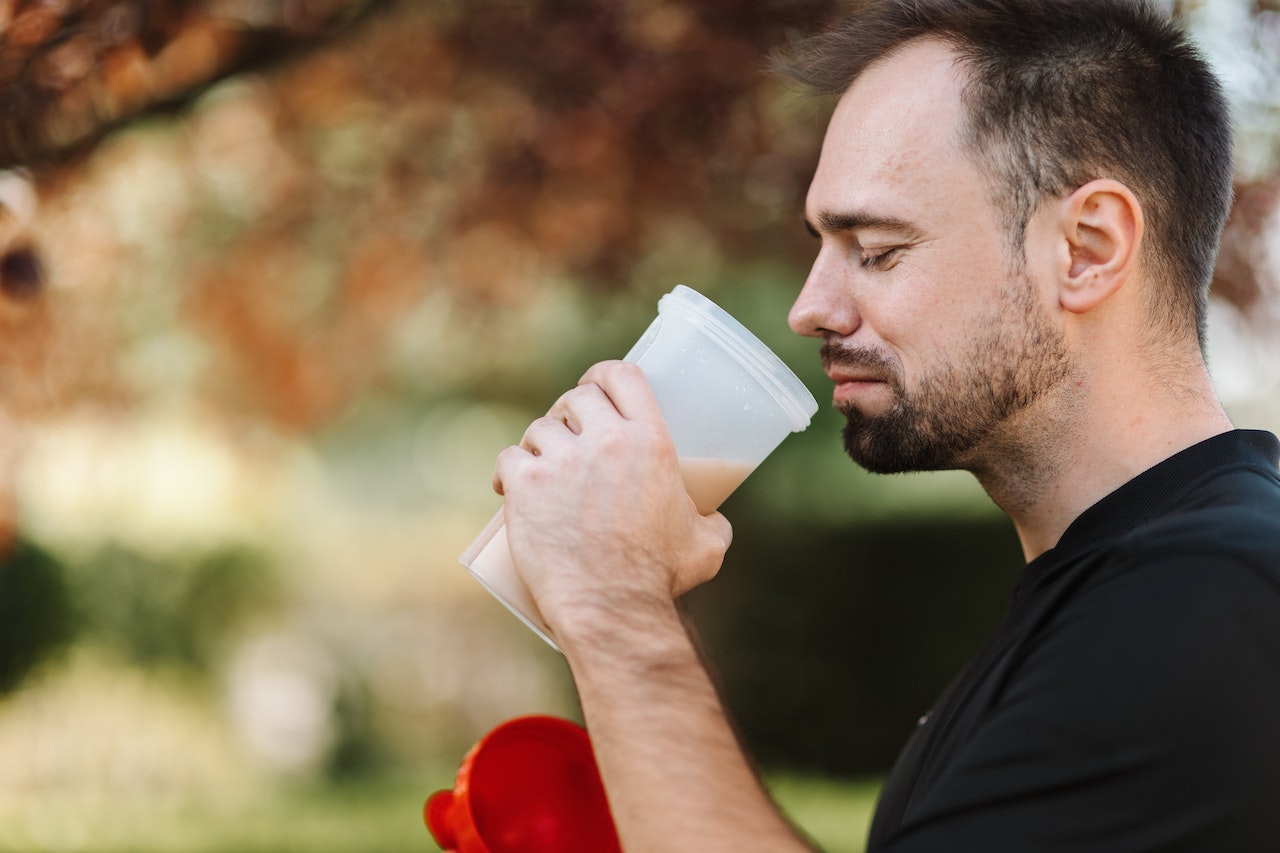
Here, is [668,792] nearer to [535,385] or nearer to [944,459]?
[944,459]

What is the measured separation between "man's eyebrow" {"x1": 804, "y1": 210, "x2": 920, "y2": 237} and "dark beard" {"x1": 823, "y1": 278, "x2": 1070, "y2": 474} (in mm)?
152

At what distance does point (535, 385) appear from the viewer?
754 cm

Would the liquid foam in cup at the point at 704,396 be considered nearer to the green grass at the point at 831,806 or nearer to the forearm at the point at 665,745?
the forearm at the point at 665,745

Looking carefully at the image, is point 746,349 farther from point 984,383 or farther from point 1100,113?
point 1100,113

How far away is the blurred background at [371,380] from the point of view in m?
3.56

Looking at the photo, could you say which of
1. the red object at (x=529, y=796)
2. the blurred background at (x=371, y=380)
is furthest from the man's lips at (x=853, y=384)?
the blurred background at (x=371, y=380)

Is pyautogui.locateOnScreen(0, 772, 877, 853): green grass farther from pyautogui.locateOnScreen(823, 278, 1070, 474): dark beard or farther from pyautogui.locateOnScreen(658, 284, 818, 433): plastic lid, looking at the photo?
pyautogui.locateOnScreen(658, 284, 818, 433): plastic lid

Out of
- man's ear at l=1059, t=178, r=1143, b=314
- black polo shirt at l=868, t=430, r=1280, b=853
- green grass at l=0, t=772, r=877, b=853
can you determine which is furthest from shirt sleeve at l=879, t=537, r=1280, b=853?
green grass at l=0, t=772, r=877, b=853

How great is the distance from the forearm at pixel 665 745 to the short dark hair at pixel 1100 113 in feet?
2.38

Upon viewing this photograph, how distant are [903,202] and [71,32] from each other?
2.29 m

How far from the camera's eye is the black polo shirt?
3.40 ft

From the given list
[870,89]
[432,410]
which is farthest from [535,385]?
[870,89]

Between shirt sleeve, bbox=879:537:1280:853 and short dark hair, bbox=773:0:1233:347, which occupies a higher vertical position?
short dark hair, bbox=773:0:1233:347

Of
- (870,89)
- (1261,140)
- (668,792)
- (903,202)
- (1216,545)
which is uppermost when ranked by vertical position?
(1261,140)
